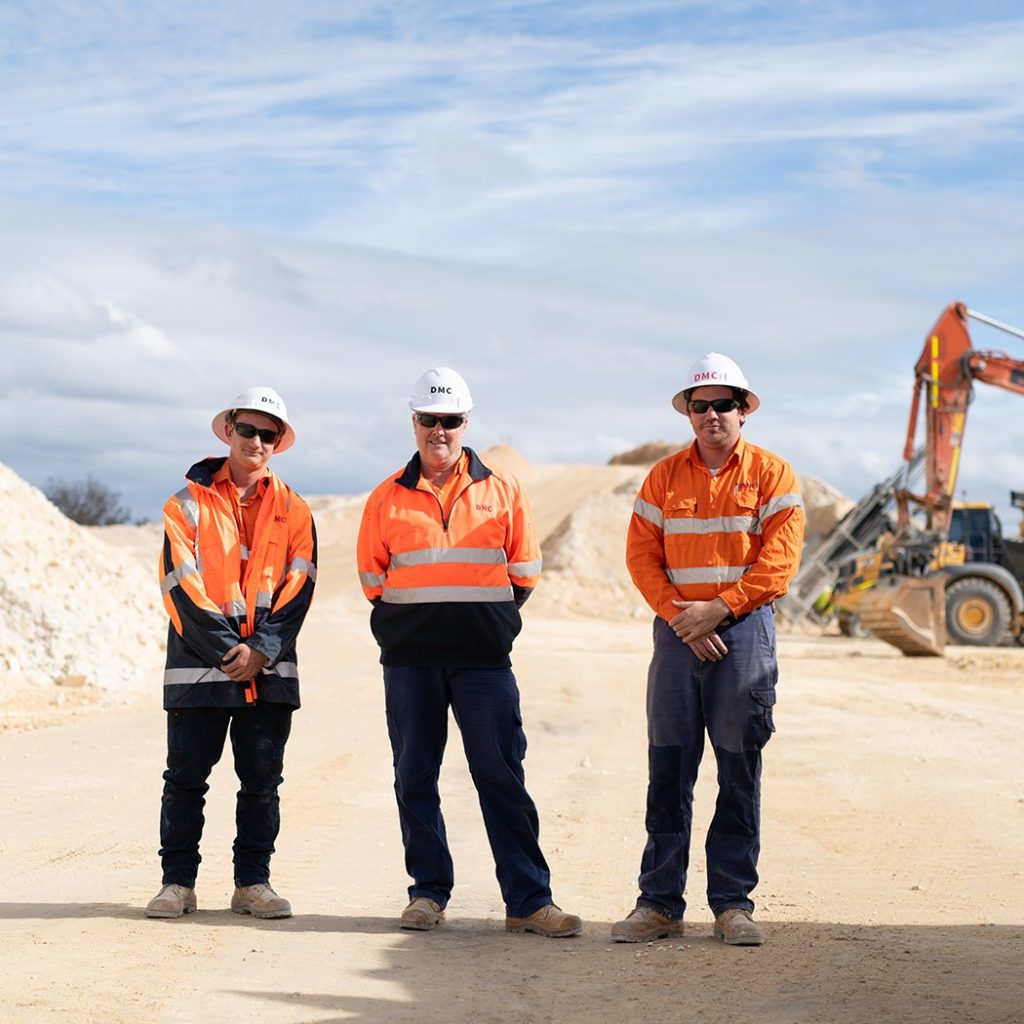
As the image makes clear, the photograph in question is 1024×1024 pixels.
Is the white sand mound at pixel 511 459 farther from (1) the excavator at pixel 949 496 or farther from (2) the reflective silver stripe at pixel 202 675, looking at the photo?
(2) the reflective silver stripe at pixel 202 675

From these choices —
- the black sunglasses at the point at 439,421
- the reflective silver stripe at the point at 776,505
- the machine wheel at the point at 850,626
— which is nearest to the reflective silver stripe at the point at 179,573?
the black sunglasses at the point at 439,421

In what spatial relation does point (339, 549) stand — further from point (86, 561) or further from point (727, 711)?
point (727, 711)

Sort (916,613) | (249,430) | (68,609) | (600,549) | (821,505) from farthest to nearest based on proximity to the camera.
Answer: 1. (821,505)
2. (600,549)
3. (916,613)
4. (68,609)
5. (249,430)

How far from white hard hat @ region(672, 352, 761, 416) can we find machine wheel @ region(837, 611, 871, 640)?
2677 centimetres

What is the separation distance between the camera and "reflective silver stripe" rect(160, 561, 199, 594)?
6430 mm

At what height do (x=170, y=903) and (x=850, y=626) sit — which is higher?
(x=850, y=626)

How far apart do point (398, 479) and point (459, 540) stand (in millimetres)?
393

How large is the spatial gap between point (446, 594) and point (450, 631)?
15 cm

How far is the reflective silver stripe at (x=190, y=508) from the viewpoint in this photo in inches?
257

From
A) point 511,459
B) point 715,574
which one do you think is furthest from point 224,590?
point 511,459

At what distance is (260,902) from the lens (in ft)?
21.4

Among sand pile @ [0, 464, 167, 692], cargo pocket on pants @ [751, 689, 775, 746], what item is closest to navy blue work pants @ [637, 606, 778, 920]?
cargo pocket on pants @ [751, 689, 775, 746]

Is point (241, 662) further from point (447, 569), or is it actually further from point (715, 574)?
point (715, 574)

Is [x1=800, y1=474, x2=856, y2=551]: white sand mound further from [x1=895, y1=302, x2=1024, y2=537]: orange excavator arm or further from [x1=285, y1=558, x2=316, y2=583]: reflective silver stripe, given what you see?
[x1=285, y1=558, x2=316, y2=583]: reflective silver stripe
